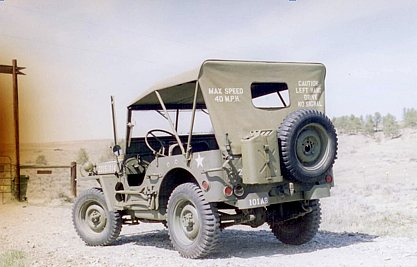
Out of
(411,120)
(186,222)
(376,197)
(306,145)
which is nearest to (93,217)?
(186,222)

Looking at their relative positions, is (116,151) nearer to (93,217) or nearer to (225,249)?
(93,217)

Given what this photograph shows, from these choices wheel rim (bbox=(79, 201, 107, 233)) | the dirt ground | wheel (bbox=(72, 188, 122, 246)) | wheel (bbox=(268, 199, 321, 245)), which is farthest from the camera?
wheel rim (bbox=(79, 201, 107, 233))

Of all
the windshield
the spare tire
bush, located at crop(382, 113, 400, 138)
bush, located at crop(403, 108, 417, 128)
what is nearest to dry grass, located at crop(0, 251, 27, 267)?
the windshield

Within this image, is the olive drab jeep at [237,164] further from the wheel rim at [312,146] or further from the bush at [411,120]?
the bush at [411,120]

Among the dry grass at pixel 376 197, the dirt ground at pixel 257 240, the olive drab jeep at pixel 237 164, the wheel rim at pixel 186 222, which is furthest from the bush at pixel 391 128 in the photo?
the wheel rim at pixel 186 222

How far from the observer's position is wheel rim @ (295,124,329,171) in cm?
667

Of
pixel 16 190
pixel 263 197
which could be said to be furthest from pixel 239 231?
pixel 16 190

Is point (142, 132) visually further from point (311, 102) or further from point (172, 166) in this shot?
point (311, 102)

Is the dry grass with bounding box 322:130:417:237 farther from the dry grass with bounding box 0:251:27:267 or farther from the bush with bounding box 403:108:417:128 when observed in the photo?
the bush with bounding box 403:108:417:128

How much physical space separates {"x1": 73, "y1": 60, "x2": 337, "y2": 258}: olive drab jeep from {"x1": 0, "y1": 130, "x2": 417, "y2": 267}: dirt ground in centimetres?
41

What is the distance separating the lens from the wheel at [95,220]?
27.2ft

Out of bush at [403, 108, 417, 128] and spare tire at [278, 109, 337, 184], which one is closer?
spare tire at [278, 109, 337, 184]

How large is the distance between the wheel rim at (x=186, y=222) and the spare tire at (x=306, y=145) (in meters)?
1.29

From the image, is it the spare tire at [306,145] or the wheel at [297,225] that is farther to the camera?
the wheel at [297,225]
